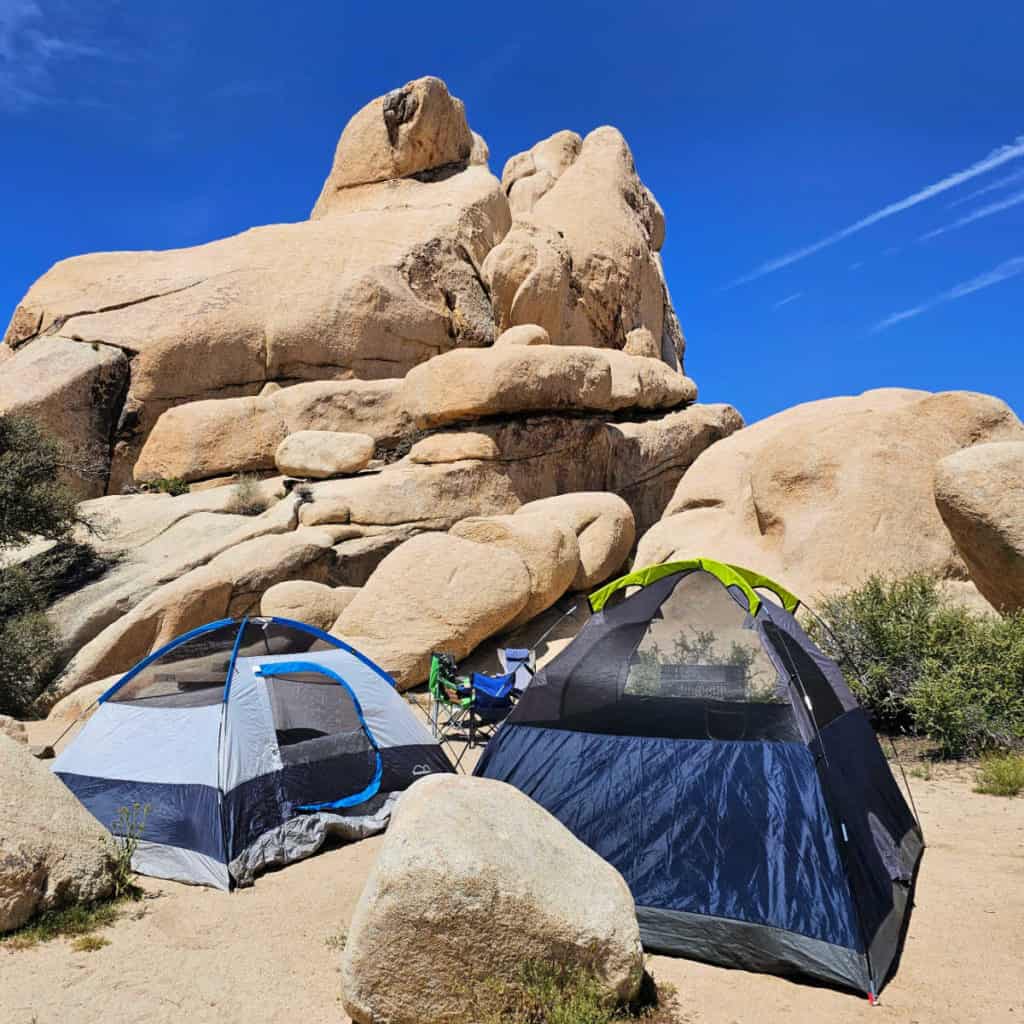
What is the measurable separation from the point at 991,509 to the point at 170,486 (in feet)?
53.7

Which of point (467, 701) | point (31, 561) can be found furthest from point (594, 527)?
point (31, 561)

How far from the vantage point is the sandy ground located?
4.20 metres

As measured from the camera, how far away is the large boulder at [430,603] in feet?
41.0

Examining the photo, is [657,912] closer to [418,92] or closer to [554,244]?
[554,244]

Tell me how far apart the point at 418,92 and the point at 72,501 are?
1804 cm

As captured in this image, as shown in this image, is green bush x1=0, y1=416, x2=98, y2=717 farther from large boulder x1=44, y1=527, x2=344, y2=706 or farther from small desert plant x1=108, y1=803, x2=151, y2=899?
small desert plant x1=108, y1=803, x2=151, y2=899

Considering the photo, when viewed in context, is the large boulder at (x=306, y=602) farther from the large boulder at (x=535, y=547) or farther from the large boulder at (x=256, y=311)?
the large boulder at (x=256, y=311)

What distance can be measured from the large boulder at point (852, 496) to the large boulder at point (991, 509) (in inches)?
82.0

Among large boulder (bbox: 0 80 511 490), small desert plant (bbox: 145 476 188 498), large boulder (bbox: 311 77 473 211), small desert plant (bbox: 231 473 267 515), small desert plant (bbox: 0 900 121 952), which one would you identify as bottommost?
small desert plant (bbox: 0 900 121 952)

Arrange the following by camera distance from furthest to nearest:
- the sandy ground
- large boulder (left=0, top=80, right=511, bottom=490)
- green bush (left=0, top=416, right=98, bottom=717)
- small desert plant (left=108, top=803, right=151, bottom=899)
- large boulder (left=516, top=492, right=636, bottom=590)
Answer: large boulder (left=0, top=80, right=511, bottom=490), large boulder (left=516, top=492, right=636, bottom=590), green bush (left=0, top=416, right=98, bottom=717), small desert plant (left=108, top=803, right=151, bottom=899), the sandy ground

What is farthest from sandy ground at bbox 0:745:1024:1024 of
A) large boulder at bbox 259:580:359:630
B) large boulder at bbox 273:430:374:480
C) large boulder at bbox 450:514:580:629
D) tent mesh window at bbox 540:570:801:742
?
large boulder at bbox 273:430:374:480

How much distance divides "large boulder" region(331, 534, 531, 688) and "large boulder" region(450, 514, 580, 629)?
463mm

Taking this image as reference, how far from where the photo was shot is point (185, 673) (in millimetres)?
7211

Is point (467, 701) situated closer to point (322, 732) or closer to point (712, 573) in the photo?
point (322, 732)
